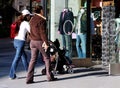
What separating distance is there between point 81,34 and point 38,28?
12.6 feet

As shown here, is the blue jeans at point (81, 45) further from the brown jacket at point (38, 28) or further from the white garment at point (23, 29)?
the brown jacket at point (38, 28)

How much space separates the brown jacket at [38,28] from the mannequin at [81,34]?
362 cm

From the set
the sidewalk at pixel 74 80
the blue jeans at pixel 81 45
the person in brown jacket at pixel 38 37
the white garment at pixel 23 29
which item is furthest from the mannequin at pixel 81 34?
the person in brown jacket at pixel 38 37

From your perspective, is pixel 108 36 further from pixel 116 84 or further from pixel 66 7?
pixel 116 84

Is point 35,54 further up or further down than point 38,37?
further down

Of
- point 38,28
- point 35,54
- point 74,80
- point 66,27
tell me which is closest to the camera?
point 38,28

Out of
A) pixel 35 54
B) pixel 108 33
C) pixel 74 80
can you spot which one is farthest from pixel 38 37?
pixel 108 33

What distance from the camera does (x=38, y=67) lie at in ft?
50.4

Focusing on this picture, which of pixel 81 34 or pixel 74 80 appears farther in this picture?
pixel 81 34

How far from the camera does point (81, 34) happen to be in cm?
1553

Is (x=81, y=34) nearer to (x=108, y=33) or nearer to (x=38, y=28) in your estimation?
(x=108, y=33)

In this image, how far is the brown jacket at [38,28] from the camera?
11742mm

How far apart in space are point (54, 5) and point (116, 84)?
15.1ft

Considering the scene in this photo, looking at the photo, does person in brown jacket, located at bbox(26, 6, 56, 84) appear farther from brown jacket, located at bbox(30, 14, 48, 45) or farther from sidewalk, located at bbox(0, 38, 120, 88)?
sidewalk, located at bbox(0, 38, 120, 88)
